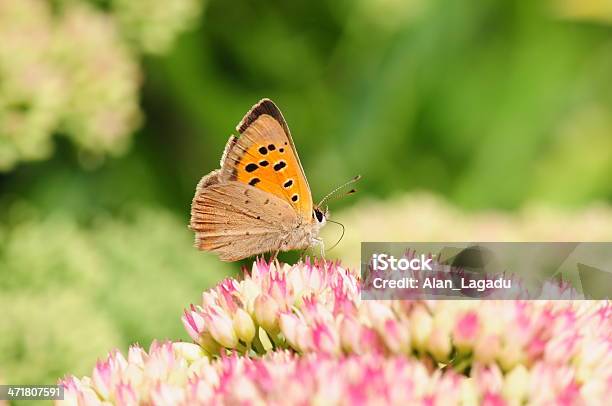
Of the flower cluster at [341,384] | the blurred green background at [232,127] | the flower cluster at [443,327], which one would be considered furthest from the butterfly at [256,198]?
the blurred green background at [232,127]

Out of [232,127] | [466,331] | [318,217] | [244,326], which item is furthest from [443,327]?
[232,127]

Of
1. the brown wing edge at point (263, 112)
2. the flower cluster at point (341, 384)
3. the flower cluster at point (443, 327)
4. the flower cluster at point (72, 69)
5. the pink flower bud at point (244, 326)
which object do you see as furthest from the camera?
the flower cluster at point (72, 69)

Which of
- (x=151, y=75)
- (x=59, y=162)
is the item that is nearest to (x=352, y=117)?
(x=151, y=75)

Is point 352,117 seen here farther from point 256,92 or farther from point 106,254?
point 106,254

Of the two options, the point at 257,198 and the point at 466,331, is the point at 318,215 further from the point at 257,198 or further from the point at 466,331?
the point at 466,331

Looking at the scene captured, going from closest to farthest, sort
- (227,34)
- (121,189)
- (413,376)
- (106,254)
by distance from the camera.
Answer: (413,376), (106,254), (121,189), (227,34)

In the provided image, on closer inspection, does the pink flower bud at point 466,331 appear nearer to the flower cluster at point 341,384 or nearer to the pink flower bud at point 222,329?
the flower cluster at point 341,384
